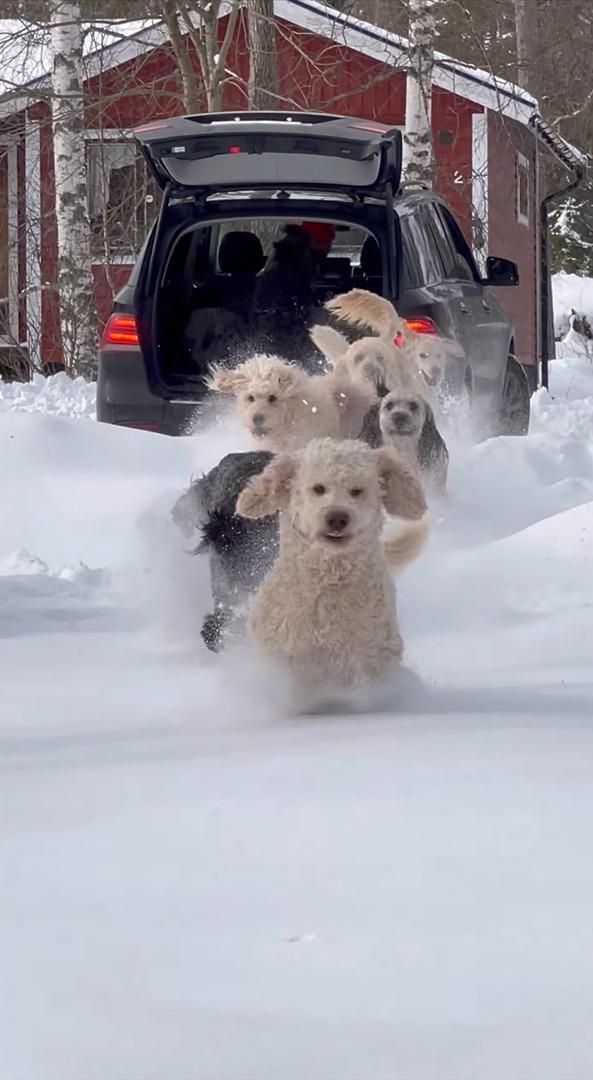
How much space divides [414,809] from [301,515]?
5.86 ft

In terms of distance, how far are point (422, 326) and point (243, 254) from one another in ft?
4.25

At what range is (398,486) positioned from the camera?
5.09 metres

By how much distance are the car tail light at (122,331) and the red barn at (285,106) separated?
10259 mm

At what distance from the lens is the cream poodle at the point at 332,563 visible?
4.90 meters

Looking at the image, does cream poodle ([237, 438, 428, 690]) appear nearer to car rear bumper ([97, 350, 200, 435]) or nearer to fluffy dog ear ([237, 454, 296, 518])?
fluffy dog ear ([237, 454, 296, 518])

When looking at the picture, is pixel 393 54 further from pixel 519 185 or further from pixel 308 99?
pixel 519 185

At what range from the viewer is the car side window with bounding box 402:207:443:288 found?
8.88 meters

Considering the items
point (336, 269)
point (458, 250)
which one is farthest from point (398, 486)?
point (458, 250)

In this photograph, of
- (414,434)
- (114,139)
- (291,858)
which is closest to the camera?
(291,858)

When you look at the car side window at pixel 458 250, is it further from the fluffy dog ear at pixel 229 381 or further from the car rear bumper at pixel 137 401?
the fluffy dog ear at pixel 229 381

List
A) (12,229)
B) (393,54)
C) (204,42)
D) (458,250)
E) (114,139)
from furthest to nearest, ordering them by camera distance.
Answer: (12,229), (393,54), (114,139), (204,42), (458,250)

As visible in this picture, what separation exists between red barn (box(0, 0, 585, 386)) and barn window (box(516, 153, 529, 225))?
0.76 metres

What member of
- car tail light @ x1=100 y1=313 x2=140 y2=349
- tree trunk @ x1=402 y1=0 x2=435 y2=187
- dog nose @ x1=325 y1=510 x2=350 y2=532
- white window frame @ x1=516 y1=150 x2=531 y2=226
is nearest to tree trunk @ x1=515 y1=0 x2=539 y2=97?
white window frame @ x1=516 y1=150 x2=531 y2=226

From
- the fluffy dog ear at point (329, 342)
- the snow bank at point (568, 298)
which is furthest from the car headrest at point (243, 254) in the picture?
the snow bank at point (568, 298)
